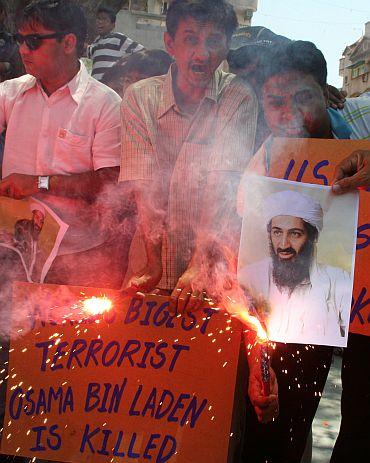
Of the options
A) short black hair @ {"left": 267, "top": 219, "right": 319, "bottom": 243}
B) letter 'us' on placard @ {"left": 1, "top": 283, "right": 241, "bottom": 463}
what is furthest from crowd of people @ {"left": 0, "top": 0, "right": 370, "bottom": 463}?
short black hair @ {"left": 267, "top": 219, "right": 319, "bottom": 243}

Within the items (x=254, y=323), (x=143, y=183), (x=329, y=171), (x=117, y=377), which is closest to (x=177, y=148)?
(x=143, y=183)

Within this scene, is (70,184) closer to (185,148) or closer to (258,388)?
(185,148)

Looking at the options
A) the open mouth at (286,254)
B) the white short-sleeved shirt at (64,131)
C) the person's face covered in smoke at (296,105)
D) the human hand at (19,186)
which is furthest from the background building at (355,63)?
the human hand at (19,186)

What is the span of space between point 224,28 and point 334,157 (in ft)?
1.95

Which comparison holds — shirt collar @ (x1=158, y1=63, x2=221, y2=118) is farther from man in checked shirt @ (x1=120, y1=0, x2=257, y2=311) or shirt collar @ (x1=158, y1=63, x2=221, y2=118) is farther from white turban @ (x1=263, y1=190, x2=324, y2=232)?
white turban @ (x1=263, y1=190, x2=324, y2=232)

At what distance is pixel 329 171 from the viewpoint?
7.53ft

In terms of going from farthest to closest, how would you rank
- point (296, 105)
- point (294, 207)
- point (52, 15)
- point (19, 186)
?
1. point (19, 186)
2. point (52, 15)
3. point (296, 105)
4. point (294, 207)

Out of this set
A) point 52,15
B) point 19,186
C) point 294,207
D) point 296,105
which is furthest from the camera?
point 19,186

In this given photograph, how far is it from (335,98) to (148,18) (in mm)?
738

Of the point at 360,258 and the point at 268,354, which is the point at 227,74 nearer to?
the point at 360,258

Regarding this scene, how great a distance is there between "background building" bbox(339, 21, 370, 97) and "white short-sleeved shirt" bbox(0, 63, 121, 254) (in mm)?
848

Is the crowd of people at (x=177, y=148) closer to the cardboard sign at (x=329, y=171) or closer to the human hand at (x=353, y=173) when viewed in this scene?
the cardboard sign at (x=329, y=171)

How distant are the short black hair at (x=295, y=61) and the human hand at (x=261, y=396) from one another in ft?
3.28

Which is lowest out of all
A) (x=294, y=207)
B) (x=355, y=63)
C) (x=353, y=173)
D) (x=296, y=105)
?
(x=294, y=207)
